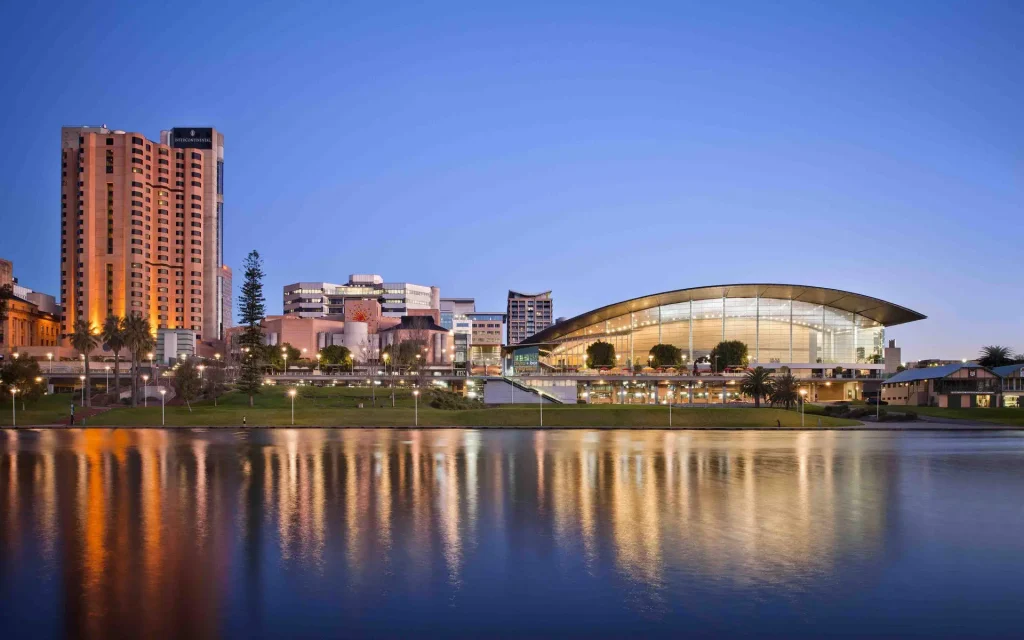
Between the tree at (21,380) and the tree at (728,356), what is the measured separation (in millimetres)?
89036

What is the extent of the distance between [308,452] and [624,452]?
1619 centimetres

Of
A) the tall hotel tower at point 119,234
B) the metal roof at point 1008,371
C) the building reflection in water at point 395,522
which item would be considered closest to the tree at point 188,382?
the building reflection in water at point 395,522

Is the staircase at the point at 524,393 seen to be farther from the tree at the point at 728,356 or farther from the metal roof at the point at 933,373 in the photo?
the metal roof at the point at 933,373

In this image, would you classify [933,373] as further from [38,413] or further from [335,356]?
[335,356]

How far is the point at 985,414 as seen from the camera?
72.6 metres

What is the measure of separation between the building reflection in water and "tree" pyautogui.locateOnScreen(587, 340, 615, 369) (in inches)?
3372

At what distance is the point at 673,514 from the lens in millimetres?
20000

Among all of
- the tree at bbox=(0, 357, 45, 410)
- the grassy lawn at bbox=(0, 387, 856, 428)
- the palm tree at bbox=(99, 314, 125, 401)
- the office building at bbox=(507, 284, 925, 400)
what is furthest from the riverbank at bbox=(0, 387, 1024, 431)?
the office building at bbox=(507, 284, 925, 400)

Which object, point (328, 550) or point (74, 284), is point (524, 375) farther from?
point (74, 284)

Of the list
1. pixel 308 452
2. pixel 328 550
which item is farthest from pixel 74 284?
pixel 328 550

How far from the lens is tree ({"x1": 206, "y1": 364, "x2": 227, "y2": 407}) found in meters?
83.4

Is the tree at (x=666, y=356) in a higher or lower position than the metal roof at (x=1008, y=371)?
higher

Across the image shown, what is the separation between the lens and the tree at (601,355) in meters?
122

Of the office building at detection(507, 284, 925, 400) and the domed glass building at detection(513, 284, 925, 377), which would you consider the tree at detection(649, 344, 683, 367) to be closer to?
the office building at detection(507, 284, 925, 400)
